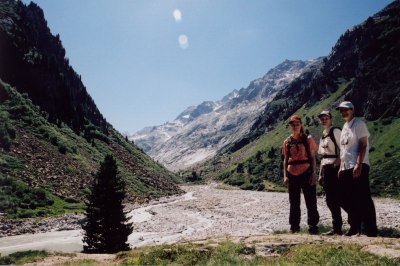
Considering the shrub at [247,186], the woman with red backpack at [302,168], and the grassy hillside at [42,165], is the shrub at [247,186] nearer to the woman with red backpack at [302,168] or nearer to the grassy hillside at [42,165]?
the grassy hillside at [42,165]

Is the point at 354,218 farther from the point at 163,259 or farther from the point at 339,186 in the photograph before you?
the point at 163,259

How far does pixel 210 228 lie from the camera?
50594 millimetres

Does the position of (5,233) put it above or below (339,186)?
below

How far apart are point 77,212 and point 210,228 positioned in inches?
860

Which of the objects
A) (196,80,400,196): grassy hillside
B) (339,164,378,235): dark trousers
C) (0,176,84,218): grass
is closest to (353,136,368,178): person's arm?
(339,164,378,235): dark trousers

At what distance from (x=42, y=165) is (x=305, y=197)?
6690 cm

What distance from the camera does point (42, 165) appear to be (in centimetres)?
7031

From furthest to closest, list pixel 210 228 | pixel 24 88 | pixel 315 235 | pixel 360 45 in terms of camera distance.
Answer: pixel 360 45 < pixel 24 88 < pixel 210 228 < pixel 315 235

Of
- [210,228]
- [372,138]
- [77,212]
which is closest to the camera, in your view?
[210,228]

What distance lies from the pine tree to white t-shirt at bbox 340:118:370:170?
19.8 metres

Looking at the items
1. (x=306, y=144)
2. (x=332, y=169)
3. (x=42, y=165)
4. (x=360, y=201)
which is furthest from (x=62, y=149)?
(x=360, y=201)

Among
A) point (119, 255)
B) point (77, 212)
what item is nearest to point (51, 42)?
point (77, 212)

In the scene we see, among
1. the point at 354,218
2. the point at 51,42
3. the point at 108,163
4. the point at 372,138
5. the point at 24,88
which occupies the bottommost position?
the point at 354,218

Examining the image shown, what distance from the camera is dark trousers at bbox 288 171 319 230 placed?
12922 mm
